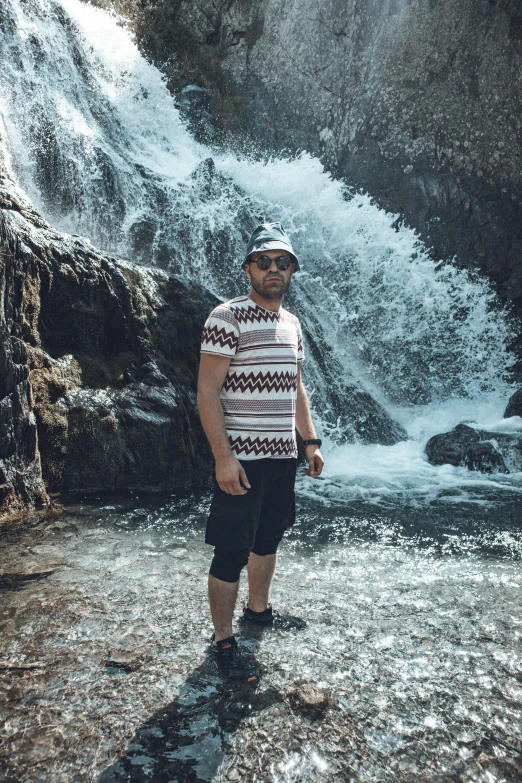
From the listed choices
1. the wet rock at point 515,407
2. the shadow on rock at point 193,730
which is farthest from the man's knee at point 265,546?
the wet rock at point 515,407

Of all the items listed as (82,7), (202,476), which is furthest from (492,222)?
(82,7)

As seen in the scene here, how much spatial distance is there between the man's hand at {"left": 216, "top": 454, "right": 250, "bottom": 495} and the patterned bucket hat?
90 centimetres

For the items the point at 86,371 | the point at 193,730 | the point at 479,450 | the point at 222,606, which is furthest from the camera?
the point at 479,450

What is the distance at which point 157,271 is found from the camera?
6660 millimetres

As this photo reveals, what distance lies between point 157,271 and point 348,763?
578cm

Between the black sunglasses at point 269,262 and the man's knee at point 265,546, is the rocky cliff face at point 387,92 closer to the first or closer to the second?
the black sunglasses at point 269,262

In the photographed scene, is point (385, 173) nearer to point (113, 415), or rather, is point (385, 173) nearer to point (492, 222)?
point (492, 222)

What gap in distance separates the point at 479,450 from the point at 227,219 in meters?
6.41

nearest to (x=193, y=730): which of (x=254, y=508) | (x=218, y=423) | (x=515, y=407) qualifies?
A: (x=254, y=508)

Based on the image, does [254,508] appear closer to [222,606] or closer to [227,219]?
[222,606]

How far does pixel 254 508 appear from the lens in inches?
92.3

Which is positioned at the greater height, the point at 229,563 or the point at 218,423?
the point at 218,423

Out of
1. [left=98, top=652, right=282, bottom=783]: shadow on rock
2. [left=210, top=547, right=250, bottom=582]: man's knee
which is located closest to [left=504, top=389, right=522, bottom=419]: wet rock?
[left=210, top=547, right=250, bottom=582]: man's knee

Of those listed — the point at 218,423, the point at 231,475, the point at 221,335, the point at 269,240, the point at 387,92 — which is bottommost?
the point at 231,475
